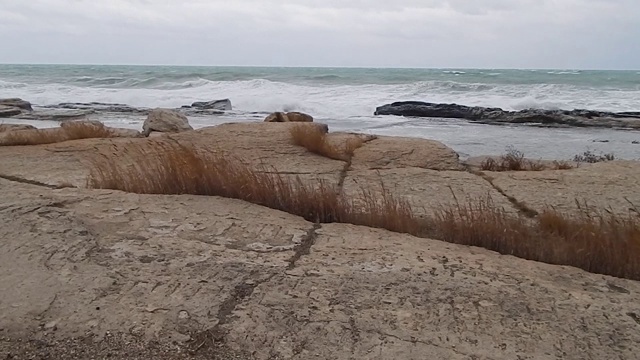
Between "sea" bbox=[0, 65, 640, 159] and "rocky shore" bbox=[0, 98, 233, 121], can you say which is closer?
"sea" bbox=[0, 65, 640, 159]

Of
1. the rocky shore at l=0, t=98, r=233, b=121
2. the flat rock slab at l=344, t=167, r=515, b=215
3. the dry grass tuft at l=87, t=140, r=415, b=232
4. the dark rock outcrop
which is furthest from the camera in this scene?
the rocky shore at l=0, t=98, r=233, b=121

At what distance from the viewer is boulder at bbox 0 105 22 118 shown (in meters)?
20.1

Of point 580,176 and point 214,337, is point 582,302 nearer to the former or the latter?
point 214,337

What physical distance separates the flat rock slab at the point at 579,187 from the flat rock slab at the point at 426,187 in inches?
8.7

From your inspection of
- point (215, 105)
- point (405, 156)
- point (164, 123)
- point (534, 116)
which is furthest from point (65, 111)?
point (405, 156)

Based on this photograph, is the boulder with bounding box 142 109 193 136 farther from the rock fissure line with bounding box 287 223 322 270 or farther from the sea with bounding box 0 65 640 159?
the rock fissure line with bounding box 287 223 322 270

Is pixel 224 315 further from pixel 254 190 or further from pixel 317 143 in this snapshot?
pixel 317 143

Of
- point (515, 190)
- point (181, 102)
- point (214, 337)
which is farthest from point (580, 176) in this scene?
point (181, 102)

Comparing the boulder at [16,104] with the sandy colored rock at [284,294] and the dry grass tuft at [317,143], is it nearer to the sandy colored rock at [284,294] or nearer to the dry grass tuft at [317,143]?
the dry grass tuft at [317,143]

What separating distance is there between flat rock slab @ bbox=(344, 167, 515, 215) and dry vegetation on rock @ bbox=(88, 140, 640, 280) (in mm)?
190

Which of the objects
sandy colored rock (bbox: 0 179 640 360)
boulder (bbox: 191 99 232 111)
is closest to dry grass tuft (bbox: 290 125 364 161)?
sandy colored rock (bbox: 0 179 640 360)

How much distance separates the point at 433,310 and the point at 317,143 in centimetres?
410

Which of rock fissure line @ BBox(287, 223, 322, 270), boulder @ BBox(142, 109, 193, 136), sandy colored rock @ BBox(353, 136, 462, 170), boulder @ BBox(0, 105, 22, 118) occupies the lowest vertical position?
boulder @ BBox(0, 105, 22, 118)

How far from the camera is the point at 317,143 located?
6434 mm
